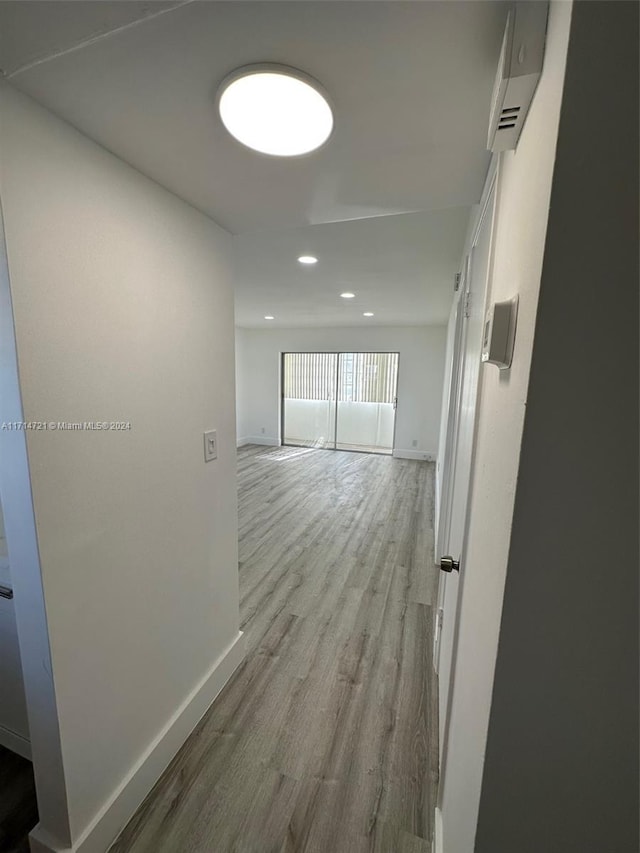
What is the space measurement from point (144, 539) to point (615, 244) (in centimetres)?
137

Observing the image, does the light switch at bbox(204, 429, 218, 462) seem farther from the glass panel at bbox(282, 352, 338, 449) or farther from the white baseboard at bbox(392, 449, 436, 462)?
the glass panel at bbox(282, 352, 338, 449)

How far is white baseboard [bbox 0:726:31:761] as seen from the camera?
A: 1.31 m

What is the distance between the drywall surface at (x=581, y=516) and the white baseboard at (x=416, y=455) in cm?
572

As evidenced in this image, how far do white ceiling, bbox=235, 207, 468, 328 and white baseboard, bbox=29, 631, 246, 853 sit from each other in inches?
95.2

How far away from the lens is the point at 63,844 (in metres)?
1.00

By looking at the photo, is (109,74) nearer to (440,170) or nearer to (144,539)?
(440,170)

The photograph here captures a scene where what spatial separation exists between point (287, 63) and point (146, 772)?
209 cm

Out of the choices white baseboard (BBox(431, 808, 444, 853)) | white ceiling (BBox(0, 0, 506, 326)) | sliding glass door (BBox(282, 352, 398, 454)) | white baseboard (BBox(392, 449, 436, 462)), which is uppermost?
white ceiling (BBox(0, 0, 506, 326))

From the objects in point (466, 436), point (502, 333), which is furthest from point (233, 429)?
point (502, 333)

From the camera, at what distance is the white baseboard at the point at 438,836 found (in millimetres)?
1023

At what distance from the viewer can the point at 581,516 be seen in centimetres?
43

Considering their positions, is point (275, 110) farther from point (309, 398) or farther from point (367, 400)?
point (309, 398)

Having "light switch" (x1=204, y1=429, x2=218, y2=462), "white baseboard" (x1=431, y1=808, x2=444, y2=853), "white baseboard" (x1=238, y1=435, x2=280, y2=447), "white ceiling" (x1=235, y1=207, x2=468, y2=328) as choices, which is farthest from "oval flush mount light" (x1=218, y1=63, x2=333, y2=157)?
"white baseboard" (x1=238, y1=435, x2=280, y2=447)

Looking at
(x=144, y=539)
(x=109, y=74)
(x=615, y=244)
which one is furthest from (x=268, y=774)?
(x=109, y=74)
